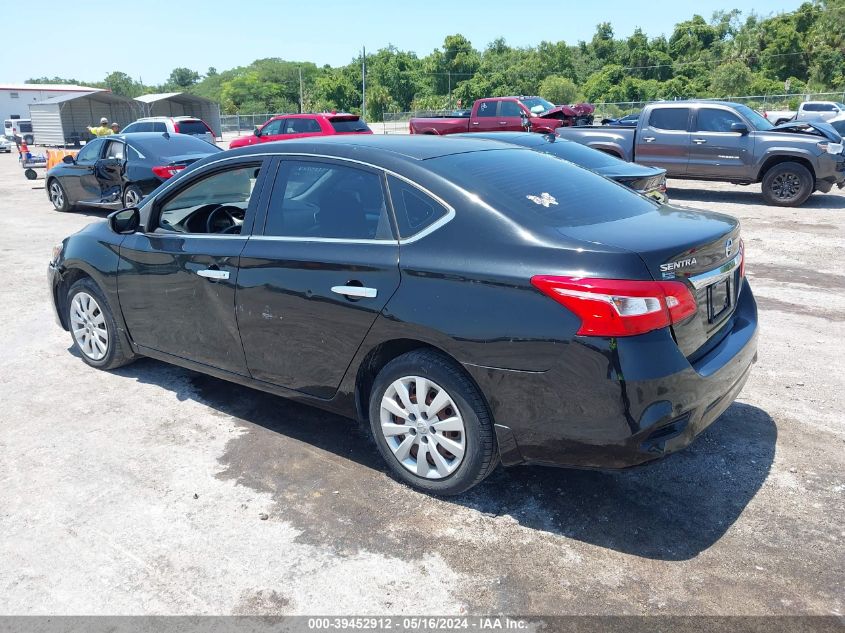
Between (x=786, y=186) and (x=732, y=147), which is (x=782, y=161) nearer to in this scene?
(x=786, y=186)

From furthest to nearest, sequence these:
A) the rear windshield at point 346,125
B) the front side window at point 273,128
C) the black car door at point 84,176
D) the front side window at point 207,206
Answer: the front side window at point 273,128 < the rear windshield at point 346,125 < the black car door at point 84,176 < the front side window at point 207,206

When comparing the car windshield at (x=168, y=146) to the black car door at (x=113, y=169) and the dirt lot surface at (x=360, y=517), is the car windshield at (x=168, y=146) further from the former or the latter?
the dirt lot surface at (x=360, y=517)

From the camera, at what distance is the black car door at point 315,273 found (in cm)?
357

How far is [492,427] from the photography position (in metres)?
3.27

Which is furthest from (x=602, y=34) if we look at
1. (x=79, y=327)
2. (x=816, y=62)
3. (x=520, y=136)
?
(x=79, y=327)

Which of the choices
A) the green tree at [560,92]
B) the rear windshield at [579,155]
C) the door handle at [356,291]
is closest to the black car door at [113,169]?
the rear windshield at [579,155]

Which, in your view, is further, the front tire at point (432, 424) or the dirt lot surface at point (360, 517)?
the front tire at point (432, 424)

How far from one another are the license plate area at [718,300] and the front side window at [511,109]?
19.1 metres

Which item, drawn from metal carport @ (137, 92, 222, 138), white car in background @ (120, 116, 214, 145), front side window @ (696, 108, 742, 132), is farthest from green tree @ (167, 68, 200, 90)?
front side window @ (696, 108, 742, 132)

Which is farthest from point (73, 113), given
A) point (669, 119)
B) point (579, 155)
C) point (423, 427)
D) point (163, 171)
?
point (423, 427)

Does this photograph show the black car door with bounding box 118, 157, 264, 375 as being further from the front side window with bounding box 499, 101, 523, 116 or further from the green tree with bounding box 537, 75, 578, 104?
the green tree with bounding box 537, 75, 578, 104

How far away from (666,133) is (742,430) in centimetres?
1096

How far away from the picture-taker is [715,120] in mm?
13547

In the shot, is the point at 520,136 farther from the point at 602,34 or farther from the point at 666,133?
the point at 602,34
